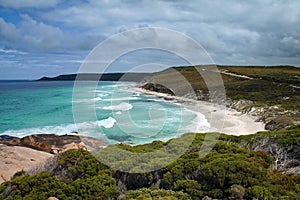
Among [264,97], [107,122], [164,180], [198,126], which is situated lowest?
[107,122]

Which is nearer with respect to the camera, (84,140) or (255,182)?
(255,182)

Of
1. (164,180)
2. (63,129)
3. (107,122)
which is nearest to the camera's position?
(164,180)

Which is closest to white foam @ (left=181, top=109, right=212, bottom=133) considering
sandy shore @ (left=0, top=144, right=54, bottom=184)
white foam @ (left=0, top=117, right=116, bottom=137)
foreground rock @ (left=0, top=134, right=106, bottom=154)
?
white foam @ (left=0, top=117, right=116, bottom=137)

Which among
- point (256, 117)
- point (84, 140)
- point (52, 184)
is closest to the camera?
point (52, 184)

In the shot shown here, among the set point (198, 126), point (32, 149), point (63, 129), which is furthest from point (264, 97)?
point (32, 149)

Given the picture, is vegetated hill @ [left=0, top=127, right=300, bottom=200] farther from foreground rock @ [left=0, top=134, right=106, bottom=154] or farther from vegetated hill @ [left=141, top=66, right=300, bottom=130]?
vegetated hill @ [left=141, top=66, right=300, bottom=130]

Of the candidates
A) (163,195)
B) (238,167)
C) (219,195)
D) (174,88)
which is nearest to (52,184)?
(163,195)

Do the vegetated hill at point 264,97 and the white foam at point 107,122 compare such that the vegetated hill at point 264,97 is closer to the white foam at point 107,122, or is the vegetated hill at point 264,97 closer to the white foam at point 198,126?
the white foam at point 198,126

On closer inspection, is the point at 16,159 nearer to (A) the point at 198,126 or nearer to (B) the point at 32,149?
(B) the point at 32,149

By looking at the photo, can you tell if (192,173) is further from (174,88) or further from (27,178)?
(174,88)
